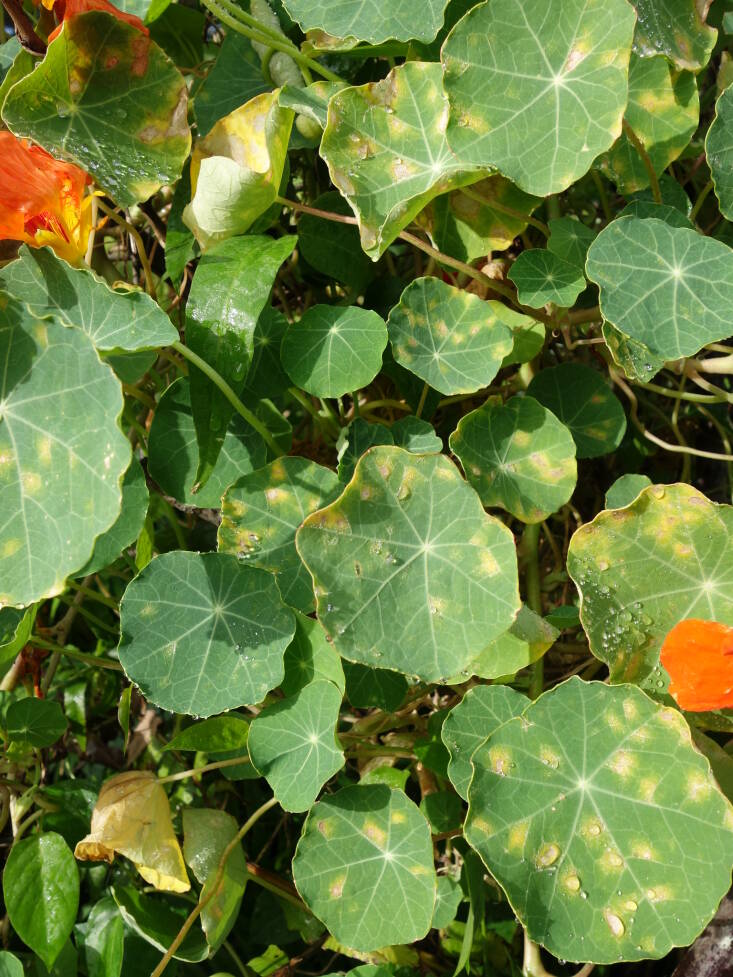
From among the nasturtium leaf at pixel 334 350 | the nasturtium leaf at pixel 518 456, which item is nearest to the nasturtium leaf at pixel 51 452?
the nasturtium leaf at pixel 334 350

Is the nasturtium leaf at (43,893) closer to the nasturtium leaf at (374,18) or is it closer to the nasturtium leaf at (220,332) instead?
the nasturtium leaf at (220,332)

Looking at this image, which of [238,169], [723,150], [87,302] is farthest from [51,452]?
[723,150]

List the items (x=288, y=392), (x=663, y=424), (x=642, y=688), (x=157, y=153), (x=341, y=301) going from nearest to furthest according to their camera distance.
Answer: (x=642, y=688) < (x=157, y=153) < (x=288, y=392) < (x=341, y=301) < (x=663, y=424)

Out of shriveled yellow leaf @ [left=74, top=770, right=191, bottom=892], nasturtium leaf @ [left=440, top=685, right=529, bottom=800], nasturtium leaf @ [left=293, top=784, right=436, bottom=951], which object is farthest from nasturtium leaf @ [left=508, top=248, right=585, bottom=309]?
shriveled yellow leaf @ [left=74, top=770, right=191, bottom=892]

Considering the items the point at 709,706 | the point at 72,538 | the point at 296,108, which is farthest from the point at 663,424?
the point at 72,538

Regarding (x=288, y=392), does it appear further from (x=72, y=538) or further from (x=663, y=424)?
(x=663, y=424)

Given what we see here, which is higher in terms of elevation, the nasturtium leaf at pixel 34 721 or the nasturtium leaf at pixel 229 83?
the nasturtium leaf at pixel 229 83

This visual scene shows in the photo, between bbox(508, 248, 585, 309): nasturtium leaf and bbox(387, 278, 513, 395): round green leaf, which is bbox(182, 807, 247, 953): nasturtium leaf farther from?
bbox(508, 248, 585, 309): nasturtium leaf
